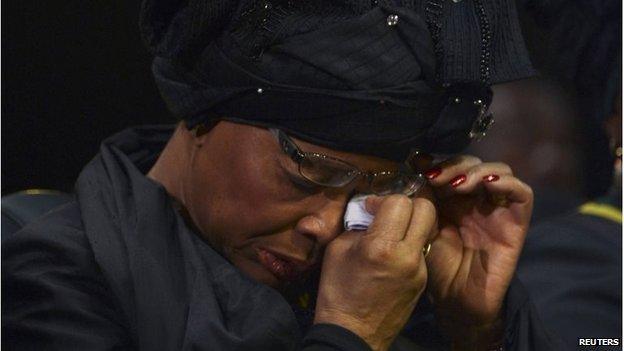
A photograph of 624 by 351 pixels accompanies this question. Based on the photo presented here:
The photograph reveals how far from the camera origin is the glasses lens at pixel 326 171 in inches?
64.0

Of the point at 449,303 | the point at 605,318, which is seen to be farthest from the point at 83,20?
the point at 605,318

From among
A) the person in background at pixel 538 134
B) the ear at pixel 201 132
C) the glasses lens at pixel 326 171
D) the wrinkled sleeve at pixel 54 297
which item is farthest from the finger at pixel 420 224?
the person in background at pixel 538 134

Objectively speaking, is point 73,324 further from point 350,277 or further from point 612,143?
point 612,143

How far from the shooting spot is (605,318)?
193cm

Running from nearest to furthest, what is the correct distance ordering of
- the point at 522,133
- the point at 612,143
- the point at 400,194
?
1. the point at 400,194
2. the point at 612,143
3. the point at 522,133

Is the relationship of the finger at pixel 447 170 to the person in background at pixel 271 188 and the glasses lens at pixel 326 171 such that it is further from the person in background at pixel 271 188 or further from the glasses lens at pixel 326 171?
the glasses lens at pixel 326 171

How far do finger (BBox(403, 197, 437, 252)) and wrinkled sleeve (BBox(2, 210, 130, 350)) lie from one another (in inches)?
15.8

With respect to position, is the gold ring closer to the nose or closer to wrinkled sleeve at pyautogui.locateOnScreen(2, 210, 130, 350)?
the nose

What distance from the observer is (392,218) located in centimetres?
163

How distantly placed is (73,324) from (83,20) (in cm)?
57

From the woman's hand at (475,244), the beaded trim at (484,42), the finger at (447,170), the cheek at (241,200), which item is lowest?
the woman's hand at (475,244)

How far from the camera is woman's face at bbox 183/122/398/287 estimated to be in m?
1.64

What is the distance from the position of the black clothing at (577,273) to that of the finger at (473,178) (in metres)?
0.25

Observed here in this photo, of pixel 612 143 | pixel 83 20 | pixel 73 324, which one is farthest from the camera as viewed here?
pixel 612 143
